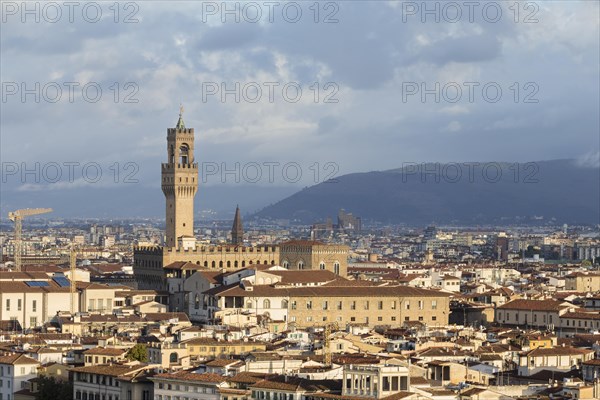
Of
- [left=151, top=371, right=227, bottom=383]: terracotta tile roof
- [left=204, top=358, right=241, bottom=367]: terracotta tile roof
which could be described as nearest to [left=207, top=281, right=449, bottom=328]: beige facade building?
[left=204, top=358, right=241, bottom=367]: terracotta tile roof

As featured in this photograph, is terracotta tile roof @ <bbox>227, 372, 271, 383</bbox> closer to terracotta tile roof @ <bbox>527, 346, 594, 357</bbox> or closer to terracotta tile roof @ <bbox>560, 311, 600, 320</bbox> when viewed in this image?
terracotta tile roof @ <bbox>527, 346, 594, 357</bbox>

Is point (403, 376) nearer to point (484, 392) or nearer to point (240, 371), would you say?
point (484, 392)

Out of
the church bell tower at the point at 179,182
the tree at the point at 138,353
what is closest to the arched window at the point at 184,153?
the church bell tower at the point at 179,182

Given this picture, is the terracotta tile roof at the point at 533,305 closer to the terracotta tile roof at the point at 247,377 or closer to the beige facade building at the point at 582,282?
the beige facade building at the point at 582,282

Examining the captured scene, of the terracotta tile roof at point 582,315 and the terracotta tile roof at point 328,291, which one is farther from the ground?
the terracotta tile roof at point 328,291

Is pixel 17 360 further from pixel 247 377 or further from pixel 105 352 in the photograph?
pixel 247 377

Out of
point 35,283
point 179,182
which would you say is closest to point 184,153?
point 179,182
